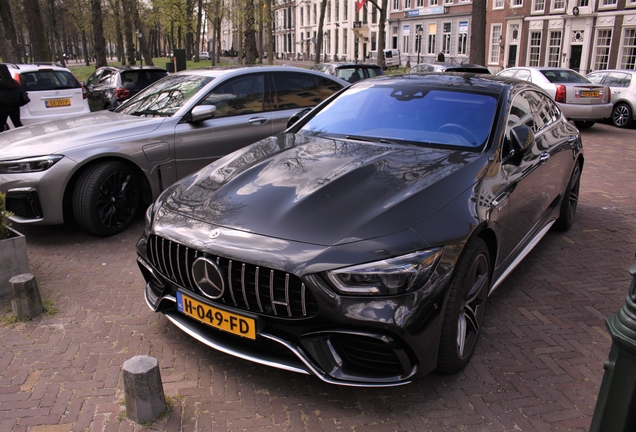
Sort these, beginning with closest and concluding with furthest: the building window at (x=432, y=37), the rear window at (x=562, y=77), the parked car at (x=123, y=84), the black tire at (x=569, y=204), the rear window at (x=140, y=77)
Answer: the black tire at (x=569, y=204) → the parked car at (x=123, y=84) → the rear window at (x=140, y=77) → the rear window at (x=562, y=77) → the building window at (x=432, y=37)

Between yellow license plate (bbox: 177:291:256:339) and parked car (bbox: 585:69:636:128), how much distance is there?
14783 mm

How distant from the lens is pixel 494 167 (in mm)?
3498

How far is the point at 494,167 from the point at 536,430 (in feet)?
5.34

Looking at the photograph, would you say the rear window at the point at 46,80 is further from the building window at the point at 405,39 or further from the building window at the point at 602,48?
the building window at the point at 405,39

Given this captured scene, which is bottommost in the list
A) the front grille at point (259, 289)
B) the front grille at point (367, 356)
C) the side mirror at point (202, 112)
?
the front grille at point (367, 356)

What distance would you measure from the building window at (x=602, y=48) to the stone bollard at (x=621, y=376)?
3537cm

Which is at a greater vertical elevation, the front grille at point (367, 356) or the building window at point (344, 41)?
the building window at point (344, 41)

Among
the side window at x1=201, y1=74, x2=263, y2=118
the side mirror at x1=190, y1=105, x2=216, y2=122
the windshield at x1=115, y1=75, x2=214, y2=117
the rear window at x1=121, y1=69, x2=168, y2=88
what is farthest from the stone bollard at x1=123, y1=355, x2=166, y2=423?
the rear window at x1=121, y1=69, x2=168, y2=88

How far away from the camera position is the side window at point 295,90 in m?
6.79

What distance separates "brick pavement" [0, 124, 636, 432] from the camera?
2762 mm

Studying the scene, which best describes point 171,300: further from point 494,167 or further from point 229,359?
point 494,167

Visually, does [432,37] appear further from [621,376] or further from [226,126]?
[621,376]

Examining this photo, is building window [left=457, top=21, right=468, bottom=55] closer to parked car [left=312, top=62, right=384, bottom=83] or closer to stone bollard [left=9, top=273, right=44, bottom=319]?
parked car [left=312, top=62, right=384, bottom=83]

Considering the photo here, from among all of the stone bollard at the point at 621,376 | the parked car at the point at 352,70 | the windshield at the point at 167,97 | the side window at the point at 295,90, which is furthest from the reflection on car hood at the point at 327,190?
the parked car at the point at 352,70
